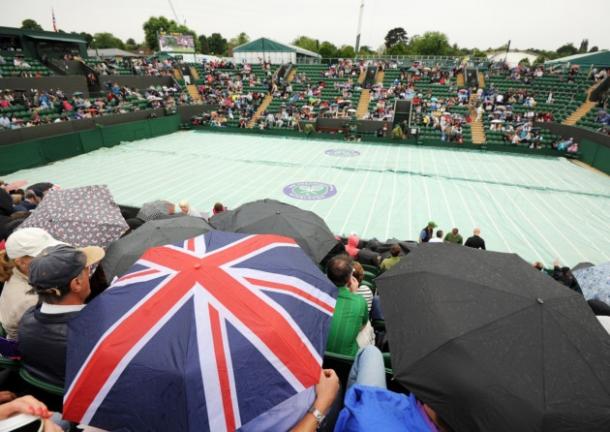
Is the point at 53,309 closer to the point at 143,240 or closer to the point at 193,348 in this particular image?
the point at 193,348

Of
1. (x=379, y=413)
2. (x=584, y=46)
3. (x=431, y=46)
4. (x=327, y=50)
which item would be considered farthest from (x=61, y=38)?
(x=584, y=46)

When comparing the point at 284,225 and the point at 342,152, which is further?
the point at 342,152

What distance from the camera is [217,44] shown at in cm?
8788

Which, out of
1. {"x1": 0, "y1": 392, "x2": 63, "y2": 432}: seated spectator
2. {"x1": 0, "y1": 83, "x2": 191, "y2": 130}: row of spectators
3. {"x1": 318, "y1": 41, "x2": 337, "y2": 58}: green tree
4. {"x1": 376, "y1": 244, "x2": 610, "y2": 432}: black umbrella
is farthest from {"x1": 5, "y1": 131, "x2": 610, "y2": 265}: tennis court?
{"x1": 318, "y1": 41, "x2": 337, "y2": 58}: green tree

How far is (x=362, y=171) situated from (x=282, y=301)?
13.0 metres

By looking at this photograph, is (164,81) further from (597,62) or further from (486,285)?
(597,62)

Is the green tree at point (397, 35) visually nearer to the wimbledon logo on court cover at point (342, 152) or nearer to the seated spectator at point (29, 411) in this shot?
the wimbledon logo on court cover at point (342, 152)

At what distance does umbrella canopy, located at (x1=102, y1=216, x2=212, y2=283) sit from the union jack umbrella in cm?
172

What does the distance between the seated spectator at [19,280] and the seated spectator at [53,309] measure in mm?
673

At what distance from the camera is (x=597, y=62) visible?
3441 centimetres

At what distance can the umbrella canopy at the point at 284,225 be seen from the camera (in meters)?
4.85

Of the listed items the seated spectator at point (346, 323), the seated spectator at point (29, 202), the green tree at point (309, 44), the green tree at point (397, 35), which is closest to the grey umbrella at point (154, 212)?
the seated spectator at point (29, 202)

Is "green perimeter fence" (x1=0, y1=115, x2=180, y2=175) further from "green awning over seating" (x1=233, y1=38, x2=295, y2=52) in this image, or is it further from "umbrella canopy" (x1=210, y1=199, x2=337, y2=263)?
"green awning over seating" (x1=233, y1=38, x2=295, y2=52)

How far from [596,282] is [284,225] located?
4.44m
